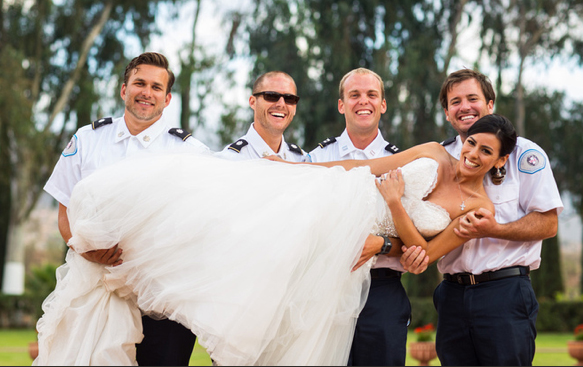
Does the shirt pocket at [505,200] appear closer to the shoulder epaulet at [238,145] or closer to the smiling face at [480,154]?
the smiling face at [480,154]

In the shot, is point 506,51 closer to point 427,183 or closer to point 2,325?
point 2,325

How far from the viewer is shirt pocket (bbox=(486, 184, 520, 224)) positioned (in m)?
3.89

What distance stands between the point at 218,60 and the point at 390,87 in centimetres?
598

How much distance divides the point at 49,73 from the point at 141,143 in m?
20.8

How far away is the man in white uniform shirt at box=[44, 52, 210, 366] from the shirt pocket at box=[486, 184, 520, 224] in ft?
6.15

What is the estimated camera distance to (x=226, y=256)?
10.1ft

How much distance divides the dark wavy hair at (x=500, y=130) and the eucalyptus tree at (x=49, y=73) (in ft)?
62.1

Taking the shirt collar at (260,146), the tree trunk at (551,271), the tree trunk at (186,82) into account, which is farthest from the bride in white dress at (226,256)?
the tree trunk at (551,271)

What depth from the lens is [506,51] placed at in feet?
76.5

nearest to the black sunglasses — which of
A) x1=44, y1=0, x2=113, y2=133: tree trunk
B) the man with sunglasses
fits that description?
the man with sunglasses

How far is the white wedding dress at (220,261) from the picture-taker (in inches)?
119

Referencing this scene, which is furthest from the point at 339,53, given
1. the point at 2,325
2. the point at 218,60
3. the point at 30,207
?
the point at 2,325

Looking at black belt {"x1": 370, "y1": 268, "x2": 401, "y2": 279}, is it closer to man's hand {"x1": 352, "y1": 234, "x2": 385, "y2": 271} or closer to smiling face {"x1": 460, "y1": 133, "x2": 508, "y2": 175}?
man's hand {"x1": 352, "y1": 234, "x2": 385, "y2": 271}

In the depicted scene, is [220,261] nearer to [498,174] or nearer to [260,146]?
[260,146]
